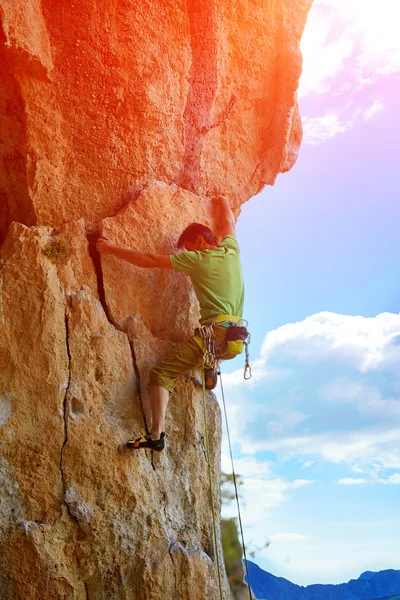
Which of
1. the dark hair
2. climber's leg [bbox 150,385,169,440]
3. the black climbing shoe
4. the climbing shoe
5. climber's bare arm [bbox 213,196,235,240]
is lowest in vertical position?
the climbing shoe

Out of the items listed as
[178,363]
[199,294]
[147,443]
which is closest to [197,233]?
[199,294]

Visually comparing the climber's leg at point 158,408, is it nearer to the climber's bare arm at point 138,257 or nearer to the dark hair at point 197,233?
the climber's bare arm at point 138,257

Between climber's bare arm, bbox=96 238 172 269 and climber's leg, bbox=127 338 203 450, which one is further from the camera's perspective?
climber's bare arm, bbox=96 238 172 269

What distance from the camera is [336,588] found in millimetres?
19422

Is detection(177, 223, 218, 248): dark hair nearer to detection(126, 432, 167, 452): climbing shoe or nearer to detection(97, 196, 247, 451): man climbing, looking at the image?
detection(97, 196, 247, 451): man climbing

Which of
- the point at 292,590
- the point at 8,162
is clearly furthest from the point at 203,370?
the point at 292,590

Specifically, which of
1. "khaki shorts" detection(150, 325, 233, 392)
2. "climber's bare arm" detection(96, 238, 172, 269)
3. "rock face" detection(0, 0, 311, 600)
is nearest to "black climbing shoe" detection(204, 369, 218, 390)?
"rock face" detection(0, 0, 311, 600)

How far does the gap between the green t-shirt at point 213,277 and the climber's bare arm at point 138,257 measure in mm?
105

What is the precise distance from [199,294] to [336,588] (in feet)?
56.4

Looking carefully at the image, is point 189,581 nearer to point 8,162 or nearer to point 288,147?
point 8,162

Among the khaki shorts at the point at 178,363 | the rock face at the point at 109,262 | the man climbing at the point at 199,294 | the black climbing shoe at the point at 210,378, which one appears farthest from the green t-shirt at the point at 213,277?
the black climbing shoe at the point at 210,378

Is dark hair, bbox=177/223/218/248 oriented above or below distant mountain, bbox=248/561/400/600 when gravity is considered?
above

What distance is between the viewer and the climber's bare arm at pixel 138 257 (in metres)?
5.82

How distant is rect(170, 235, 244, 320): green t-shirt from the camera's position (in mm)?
5863
